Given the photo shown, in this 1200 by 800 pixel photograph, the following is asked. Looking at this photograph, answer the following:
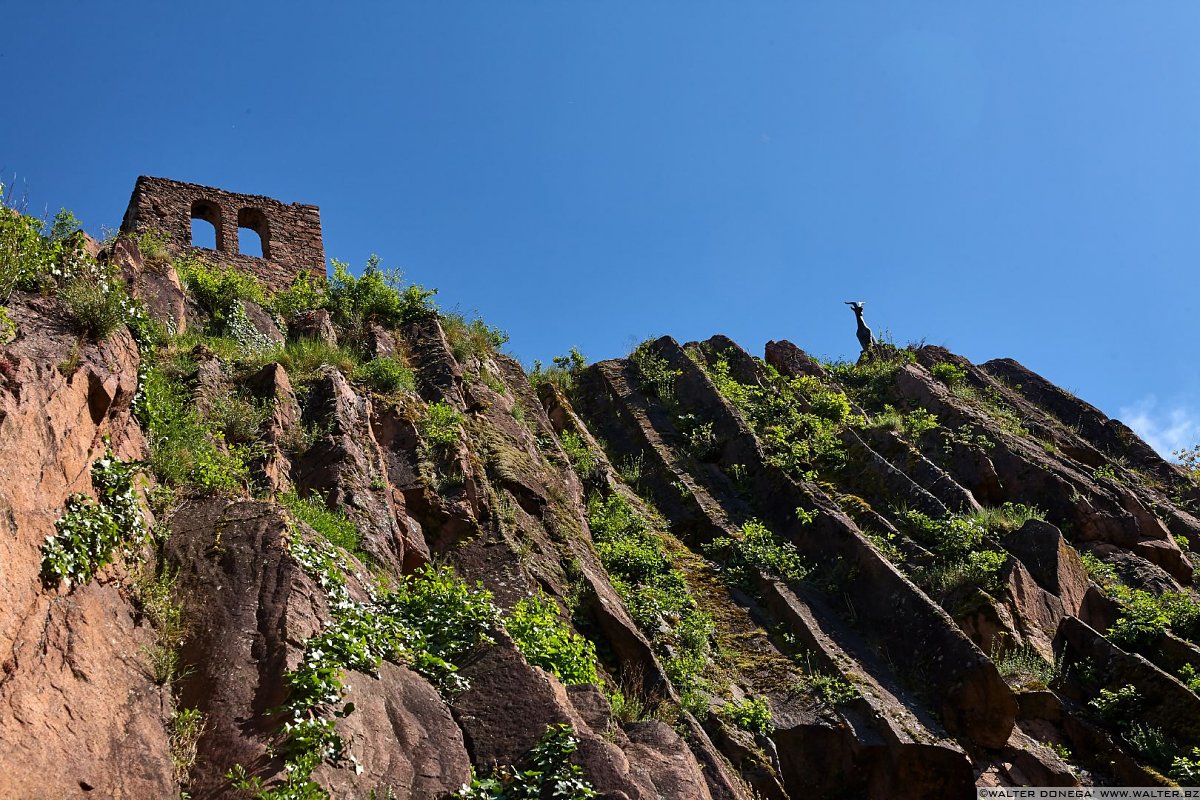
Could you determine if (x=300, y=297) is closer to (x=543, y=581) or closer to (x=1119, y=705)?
(x=543, y=581)

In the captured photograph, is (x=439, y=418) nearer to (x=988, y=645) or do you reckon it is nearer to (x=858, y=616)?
(x=858, y=616)

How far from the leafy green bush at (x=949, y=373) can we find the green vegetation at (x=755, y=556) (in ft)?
33.3

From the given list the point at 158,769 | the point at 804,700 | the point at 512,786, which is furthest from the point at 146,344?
the point at 804,700

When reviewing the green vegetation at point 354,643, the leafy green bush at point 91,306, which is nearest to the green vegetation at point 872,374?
the green vegetation at point 354,643

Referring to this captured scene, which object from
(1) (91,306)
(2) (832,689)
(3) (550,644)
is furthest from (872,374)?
(1) (91,306)

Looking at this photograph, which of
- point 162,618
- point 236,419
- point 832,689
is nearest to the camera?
point 162,618

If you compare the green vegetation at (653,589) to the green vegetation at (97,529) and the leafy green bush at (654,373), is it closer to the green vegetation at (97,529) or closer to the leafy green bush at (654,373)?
the leafy green bush at (654,373)

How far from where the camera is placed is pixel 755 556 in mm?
14234

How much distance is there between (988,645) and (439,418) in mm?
7527

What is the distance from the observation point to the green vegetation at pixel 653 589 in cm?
1166

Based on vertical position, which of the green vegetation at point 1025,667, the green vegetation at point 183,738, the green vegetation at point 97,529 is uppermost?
the green vegetation at point 97,529

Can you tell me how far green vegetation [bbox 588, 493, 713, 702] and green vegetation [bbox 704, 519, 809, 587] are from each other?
2.94 ft

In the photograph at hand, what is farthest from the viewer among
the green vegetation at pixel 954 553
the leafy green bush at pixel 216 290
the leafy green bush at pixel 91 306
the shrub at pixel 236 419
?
the leafy green bush at pixel 216 290

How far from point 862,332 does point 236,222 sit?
15721 mm
